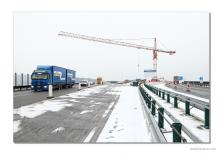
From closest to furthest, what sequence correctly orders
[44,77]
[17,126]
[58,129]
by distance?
[58,129]
[17,126]
[44,77]

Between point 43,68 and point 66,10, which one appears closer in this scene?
point 66,10

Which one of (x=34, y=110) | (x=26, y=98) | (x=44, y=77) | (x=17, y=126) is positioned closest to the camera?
(x=17, y=126)

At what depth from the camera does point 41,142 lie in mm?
5527

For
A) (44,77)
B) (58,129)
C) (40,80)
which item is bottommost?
(58,129)

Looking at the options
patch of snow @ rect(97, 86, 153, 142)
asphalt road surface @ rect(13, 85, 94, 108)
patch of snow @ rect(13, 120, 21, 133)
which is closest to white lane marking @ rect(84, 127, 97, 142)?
patch of snow @ rect(97, 86, 153, 142)

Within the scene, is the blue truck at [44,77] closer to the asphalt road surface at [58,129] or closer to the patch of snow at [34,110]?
the patch of snow at [34,110]

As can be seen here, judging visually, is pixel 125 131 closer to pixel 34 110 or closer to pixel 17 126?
pixel 17 126

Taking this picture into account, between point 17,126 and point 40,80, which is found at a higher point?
point 40,80

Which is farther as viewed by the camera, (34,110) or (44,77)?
(44,77)

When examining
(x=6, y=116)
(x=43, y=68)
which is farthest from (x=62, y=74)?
(x=6, y=116)

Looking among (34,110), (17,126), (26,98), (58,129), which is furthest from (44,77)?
(58,129)
